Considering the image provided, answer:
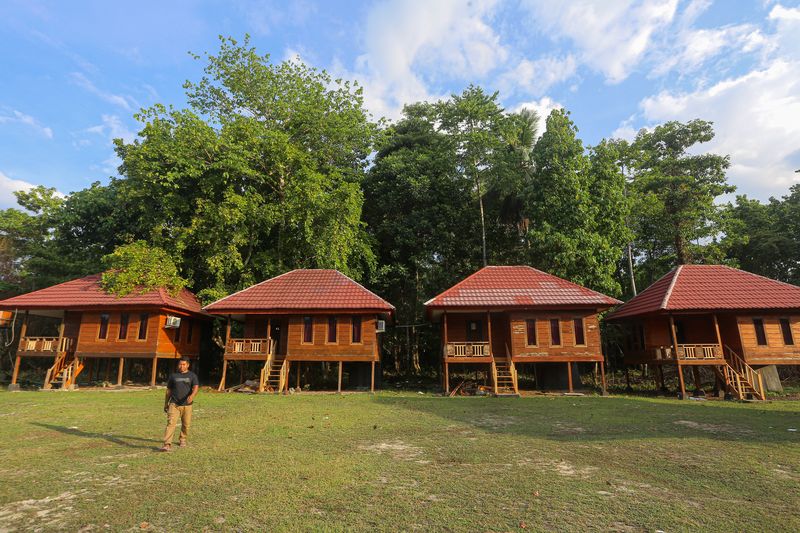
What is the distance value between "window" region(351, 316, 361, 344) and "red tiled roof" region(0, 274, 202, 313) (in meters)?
8.45

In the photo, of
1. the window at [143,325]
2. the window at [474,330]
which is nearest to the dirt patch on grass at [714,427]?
the window at [474,330]

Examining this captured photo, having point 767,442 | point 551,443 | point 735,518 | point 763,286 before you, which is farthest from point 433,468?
point 763,286

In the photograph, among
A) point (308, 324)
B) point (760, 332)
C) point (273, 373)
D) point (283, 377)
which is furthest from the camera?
point (273, 373)

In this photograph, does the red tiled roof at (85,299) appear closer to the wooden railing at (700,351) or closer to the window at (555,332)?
the window at (555,332)

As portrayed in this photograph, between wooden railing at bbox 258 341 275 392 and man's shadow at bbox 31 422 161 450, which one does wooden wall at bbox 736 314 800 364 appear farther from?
man's shadow at bbox 31 422 161 450

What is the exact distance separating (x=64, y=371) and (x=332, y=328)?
1195cm

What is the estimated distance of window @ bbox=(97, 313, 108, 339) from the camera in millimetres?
20141

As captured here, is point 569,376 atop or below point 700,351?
below

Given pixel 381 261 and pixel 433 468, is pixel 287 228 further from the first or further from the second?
pixel 433 468

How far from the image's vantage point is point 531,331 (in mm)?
18828

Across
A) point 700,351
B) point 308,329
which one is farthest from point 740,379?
point 308,329

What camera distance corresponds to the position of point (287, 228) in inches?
969

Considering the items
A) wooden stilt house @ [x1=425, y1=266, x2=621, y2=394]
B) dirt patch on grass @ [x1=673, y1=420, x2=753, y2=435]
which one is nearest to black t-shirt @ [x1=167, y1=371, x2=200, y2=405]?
dirt patch on grass @ [x1=673, y1=420, x2=753, y2=435]

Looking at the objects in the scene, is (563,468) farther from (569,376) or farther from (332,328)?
(332,328)
